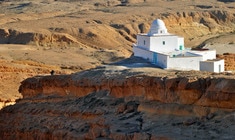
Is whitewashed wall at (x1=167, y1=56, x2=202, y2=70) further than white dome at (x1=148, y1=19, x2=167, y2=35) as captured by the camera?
No

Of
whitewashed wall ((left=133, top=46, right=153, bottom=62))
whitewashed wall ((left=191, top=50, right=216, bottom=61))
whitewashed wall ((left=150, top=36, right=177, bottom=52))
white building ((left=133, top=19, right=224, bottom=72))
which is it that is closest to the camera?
white building ((left=133, top=19, right=224, bottom=72))

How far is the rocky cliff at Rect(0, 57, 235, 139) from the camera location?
1812 centimetres

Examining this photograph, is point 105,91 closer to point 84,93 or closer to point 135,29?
point 84,93

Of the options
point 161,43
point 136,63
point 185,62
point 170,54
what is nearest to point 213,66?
point 185,62

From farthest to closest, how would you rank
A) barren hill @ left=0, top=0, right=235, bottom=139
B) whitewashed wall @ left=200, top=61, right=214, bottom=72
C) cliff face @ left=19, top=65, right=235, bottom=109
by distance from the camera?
whitewashed wall @ left=200, top=61, right=214, bottom=72
cliff face @ left=19, top=65, right=235, bottom=109
barren hill @ left=0, top=0, right=235, bottom=139

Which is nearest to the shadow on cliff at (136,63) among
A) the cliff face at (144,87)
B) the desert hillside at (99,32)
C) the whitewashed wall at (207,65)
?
the whitewashed wall at (207,65)

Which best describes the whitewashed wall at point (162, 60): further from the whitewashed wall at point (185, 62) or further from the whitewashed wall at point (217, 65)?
the whitewashed wall at point (217, 65)

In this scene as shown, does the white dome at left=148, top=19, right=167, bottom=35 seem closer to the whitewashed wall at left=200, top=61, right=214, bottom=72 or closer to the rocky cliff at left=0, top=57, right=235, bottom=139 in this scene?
the whitewashed wall at left=200, top=61, right=214, bottom=72

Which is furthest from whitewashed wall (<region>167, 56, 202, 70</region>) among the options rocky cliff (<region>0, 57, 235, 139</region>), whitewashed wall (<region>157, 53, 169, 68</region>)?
rocky cliff (<region>0, 57, 235, 139</region>)

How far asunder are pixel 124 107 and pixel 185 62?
410 inches

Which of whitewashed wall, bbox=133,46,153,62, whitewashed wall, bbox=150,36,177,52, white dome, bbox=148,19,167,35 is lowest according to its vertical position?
whitewashed wall, bbox=133,46,153,62

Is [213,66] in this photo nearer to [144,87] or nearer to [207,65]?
[207,65]

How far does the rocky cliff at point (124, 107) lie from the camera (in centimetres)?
1812

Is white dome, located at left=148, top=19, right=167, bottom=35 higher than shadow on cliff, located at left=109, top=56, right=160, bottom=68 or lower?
higher
